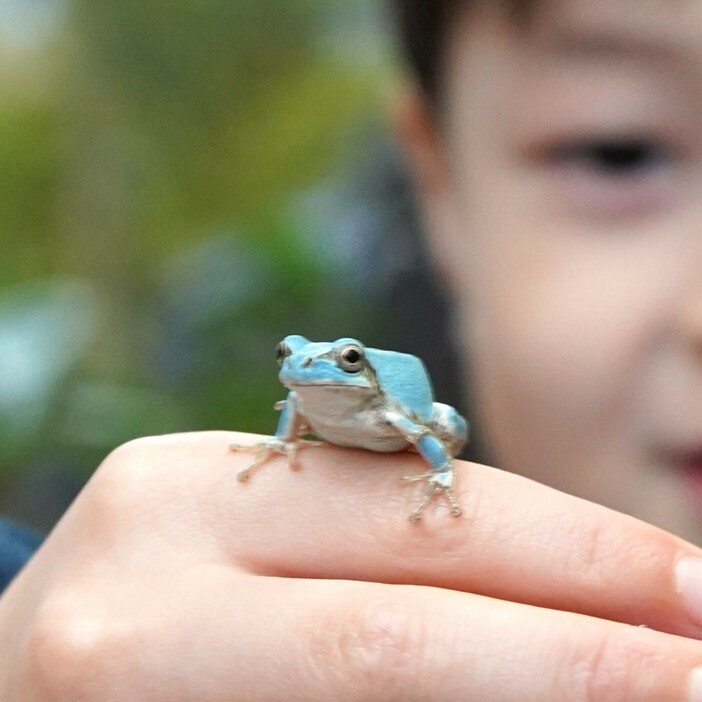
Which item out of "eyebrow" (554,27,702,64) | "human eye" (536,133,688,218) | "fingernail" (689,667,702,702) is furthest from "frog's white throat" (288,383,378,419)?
"eyebrow" (554,27,702,64)

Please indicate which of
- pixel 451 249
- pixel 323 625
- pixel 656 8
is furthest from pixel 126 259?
pixel 323 625

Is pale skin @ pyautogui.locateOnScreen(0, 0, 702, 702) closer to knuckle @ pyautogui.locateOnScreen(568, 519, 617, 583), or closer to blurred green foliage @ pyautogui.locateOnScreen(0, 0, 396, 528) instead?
knuckle @ pyautogui.locateOnScreen(568, 519, 617, 583)

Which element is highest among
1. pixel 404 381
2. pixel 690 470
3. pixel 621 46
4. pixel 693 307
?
pixel 621 46

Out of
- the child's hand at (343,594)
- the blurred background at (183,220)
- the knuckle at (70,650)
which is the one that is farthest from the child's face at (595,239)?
the blurred background at (183,220)

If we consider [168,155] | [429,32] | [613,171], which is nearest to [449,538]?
[613,171]

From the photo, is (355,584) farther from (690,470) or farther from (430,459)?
(690,470)

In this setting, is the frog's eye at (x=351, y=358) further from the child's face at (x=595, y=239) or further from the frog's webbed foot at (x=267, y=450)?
the child's face at (x=595, y=239)
